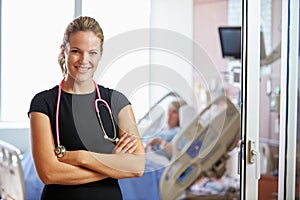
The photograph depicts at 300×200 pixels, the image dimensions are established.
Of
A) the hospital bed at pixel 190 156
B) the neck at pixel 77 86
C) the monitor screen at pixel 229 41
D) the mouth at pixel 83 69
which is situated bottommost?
the hospital bed at pixel 190 156

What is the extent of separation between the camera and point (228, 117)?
2.53m

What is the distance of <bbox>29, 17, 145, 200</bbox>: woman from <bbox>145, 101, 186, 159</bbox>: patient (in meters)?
0.16

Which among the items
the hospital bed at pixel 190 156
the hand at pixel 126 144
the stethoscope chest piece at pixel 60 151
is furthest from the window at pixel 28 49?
the hospital bed at pixel 190 156

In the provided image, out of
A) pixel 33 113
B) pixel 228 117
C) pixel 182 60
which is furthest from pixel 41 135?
pixel 228 117

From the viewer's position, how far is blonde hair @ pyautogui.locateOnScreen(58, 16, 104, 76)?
1411 mm

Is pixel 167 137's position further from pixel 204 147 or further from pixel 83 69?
pixel 83 69

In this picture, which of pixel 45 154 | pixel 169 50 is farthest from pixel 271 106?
pixel 45 154

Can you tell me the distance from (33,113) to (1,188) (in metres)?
0.24

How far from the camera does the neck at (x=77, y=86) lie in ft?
4.66

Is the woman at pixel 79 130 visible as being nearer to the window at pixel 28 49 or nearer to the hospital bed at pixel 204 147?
the window at pixel 28 49

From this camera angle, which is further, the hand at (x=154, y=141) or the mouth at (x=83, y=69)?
the hand at (x=154, y=141)

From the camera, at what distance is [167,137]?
6.56 ft

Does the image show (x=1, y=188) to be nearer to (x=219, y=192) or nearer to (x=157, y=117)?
(x=157, y=117)

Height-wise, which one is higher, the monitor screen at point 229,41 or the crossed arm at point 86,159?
the monitor screen at point 229,41
